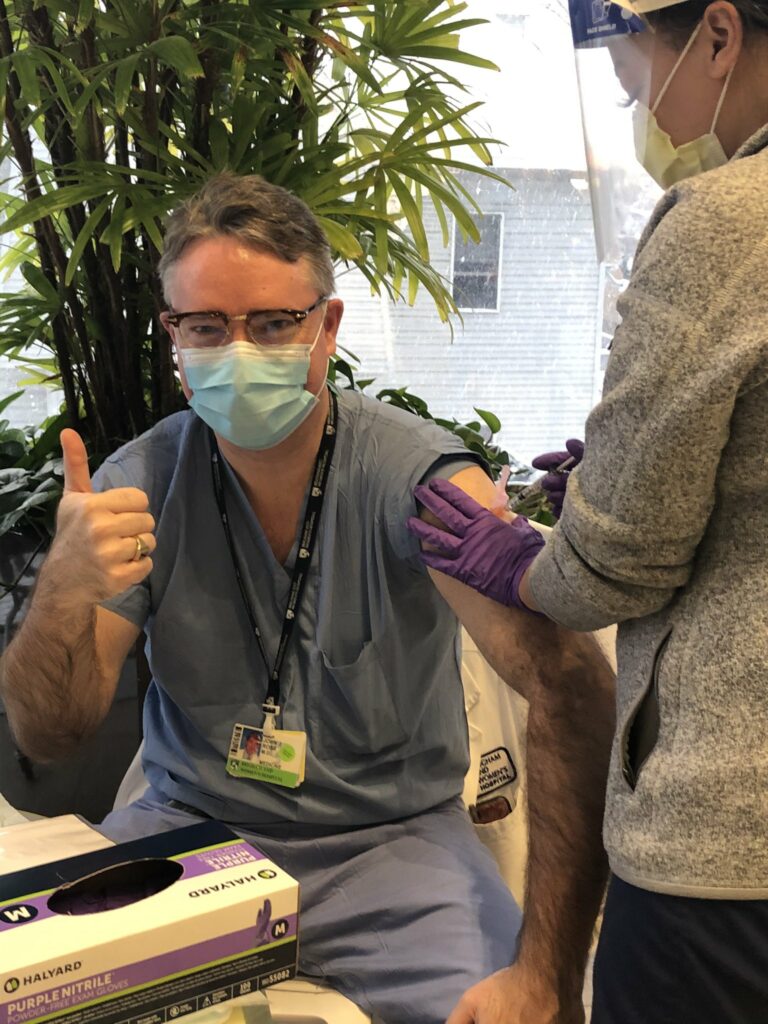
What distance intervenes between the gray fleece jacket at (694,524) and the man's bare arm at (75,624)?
649 millimetres

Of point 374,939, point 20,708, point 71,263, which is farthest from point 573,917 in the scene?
point 71,263

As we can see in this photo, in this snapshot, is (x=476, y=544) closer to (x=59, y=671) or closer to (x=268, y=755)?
(x=268, y=755)

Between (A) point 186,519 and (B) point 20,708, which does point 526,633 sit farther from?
(B) point 20,708

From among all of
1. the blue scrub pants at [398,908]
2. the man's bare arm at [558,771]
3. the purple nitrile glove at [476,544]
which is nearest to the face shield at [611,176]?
the purple nitrile glove at [476,544]

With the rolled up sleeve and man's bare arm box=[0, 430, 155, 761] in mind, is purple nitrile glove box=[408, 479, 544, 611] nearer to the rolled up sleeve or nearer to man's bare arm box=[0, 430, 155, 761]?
the rolled up sleeve

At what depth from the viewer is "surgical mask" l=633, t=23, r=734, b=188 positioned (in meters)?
0.91

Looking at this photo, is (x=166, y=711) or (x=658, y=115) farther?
(x=166, y=711)

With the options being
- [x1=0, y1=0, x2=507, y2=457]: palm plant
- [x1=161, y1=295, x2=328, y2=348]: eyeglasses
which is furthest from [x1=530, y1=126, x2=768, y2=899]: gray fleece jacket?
[x1=0, y1=0, x2=507, y2=457]: palm plant

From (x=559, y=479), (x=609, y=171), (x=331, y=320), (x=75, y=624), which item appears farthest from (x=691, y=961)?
(x=609, y=171)

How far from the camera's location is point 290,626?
4.81ft

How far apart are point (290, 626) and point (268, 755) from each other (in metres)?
0.19

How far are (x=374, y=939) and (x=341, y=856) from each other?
13 centimetres

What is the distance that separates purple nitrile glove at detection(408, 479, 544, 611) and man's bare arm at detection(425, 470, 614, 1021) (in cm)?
11

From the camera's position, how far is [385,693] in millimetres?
1438
